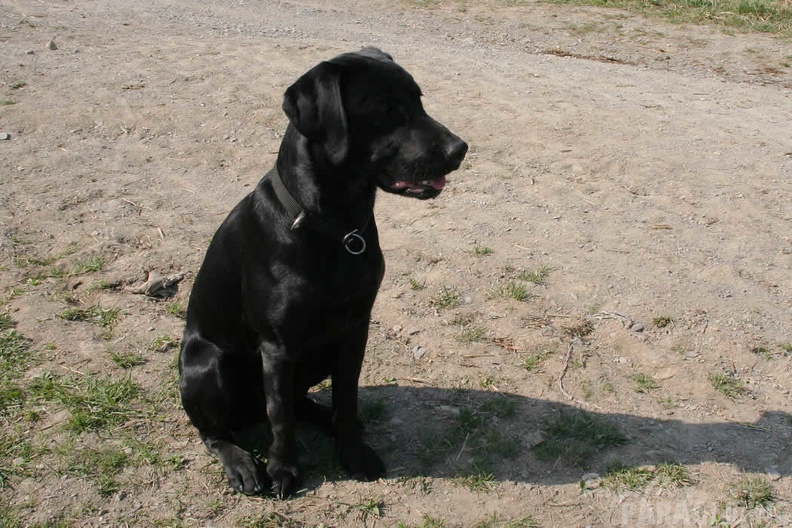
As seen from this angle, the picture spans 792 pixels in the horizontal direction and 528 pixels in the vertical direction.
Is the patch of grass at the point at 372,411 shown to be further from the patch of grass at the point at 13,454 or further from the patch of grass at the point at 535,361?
the patch of grass at the point at 13,454

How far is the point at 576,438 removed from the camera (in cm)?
370

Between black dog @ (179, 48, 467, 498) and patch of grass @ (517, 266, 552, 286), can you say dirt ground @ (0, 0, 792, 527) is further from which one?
black dog @ (179, 48, 467, 498)

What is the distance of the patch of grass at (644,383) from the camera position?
13.3ft

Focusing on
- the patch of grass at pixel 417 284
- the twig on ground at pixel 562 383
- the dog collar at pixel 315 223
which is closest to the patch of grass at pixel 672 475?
the twig on ground at pixel 562 383

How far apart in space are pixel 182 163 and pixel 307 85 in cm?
398

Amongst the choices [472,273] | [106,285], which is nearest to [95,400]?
[106,285]

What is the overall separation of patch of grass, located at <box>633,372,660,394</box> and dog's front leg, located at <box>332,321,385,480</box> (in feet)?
4.58

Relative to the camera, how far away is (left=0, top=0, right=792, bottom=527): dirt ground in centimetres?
340

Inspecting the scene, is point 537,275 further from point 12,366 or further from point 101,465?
point 12,366

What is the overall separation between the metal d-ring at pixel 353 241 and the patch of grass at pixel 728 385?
2.06 meters

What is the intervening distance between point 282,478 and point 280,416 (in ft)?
0.94

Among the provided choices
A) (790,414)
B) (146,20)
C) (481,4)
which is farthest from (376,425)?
(481,4)

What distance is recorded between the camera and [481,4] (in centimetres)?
1274

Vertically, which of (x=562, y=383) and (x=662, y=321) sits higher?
(x=662, y=321)
